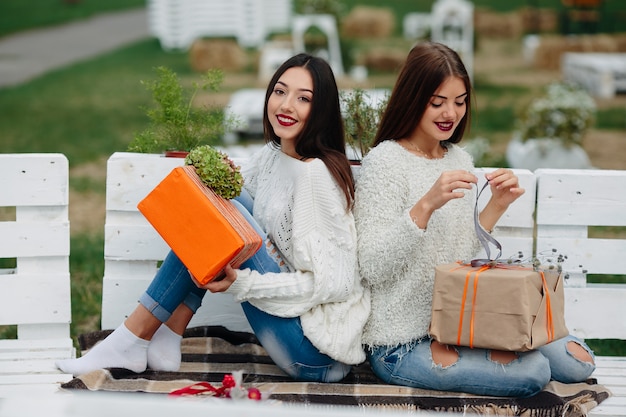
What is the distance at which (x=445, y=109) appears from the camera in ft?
10.1

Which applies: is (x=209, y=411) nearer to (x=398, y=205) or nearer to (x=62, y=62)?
(x=398, y=205)

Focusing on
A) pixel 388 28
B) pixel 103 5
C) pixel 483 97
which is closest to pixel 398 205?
pixel 483 97

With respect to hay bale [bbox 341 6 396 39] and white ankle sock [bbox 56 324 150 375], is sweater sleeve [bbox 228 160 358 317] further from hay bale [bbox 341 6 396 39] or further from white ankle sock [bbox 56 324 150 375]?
hay bale [bbox 341 6 396 39]

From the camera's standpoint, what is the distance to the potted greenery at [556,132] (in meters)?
7.67

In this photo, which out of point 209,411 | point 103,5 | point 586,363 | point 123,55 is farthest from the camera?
point 103,5

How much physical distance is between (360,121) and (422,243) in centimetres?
66

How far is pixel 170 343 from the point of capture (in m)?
3.19

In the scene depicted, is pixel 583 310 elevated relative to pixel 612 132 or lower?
lower

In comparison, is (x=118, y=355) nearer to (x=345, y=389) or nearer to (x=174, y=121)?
(x=345, y=389)

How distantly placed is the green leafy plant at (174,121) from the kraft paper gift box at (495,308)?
1.16 m

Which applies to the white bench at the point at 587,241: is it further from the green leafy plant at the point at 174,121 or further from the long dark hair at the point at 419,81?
the green leafy plant at the point at 174,121

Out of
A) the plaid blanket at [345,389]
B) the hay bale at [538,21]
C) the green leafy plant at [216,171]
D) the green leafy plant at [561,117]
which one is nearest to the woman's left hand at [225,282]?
the green leafy plant at [216,171]

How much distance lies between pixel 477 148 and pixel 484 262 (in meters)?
4.12

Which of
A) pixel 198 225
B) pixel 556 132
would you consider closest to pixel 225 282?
pixel 198 225
